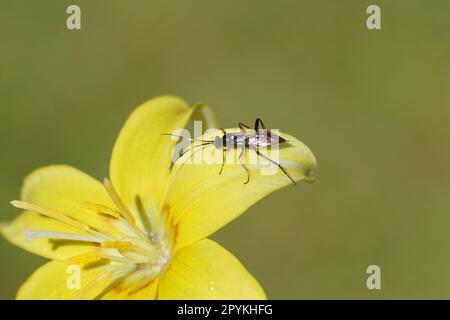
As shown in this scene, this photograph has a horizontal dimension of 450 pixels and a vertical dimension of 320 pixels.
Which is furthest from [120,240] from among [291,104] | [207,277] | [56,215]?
[291,104]

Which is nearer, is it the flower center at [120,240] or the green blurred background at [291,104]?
the flower center at [120,240]

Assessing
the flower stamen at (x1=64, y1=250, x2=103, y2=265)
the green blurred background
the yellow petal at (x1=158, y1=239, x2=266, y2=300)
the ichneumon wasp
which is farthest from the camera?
the green blurred background

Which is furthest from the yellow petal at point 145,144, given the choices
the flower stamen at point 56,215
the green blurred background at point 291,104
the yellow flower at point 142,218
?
the green blurred background at point 291,104

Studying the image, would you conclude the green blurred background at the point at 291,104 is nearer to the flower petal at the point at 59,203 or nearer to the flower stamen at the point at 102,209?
the flower petal at the point at 59,203

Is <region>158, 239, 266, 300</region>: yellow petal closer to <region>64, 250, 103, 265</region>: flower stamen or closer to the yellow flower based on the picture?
the yellow flower

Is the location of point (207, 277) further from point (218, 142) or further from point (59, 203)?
point (59, 203)

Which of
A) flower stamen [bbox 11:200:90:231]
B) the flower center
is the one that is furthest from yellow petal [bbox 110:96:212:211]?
flower stamen [bbox 11:200:90:231]
